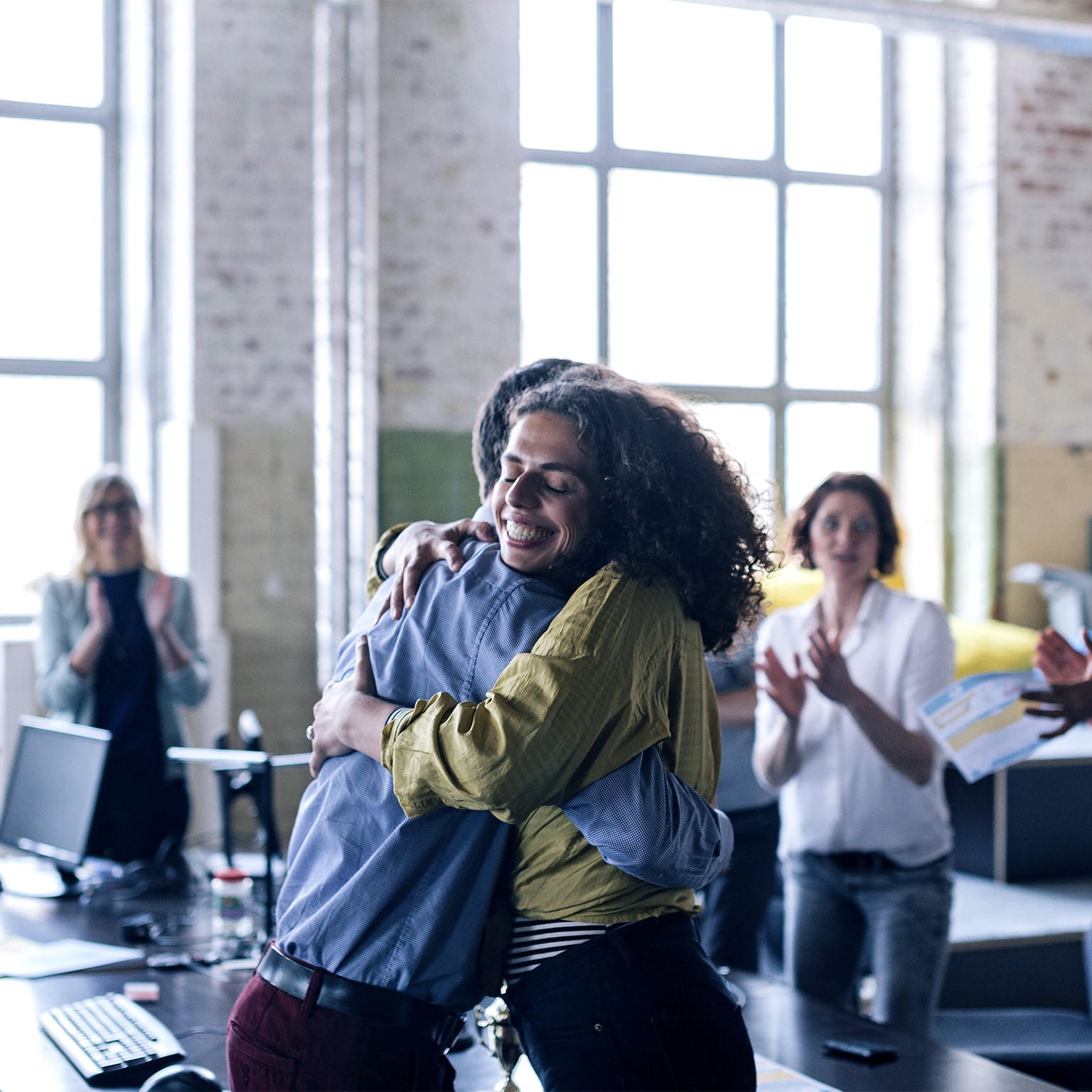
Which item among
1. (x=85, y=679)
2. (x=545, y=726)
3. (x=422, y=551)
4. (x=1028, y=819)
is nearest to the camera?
(x=545, y=726)

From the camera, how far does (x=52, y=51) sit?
19.3ft

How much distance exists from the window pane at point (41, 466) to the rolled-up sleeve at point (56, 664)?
2.11m

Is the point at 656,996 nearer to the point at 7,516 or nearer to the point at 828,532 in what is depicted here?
the point at 828,532

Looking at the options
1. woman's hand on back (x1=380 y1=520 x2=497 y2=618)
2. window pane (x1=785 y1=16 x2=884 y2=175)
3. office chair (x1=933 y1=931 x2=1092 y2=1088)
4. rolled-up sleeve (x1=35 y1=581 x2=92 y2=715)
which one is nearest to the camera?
woman's hand on back (x1=380 y1=520 x2=497 y2=618)

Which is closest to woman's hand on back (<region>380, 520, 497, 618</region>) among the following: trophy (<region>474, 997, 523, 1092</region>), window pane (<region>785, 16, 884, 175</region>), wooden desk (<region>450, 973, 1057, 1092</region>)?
trophy (<region>474, 997, 523, 1092</region>)

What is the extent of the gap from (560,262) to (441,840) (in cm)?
543

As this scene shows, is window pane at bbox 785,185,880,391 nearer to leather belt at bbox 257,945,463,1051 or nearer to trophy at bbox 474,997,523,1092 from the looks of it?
trophy at bbox 474,997,523,1092

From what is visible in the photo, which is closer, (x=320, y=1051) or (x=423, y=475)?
(x=320, y=1051)

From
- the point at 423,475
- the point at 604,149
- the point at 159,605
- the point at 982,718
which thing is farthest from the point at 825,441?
the point at 982,718

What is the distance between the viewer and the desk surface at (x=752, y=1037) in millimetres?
1889

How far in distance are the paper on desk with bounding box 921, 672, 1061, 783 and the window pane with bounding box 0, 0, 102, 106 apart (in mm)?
5025

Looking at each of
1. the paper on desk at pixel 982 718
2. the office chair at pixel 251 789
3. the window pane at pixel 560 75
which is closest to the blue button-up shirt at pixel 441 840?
the office chair at pixel 251 789

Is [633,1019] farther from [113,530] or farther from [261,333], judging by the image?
[261,333]

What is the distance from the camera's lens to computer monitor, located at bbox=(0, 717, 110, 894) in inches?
118
